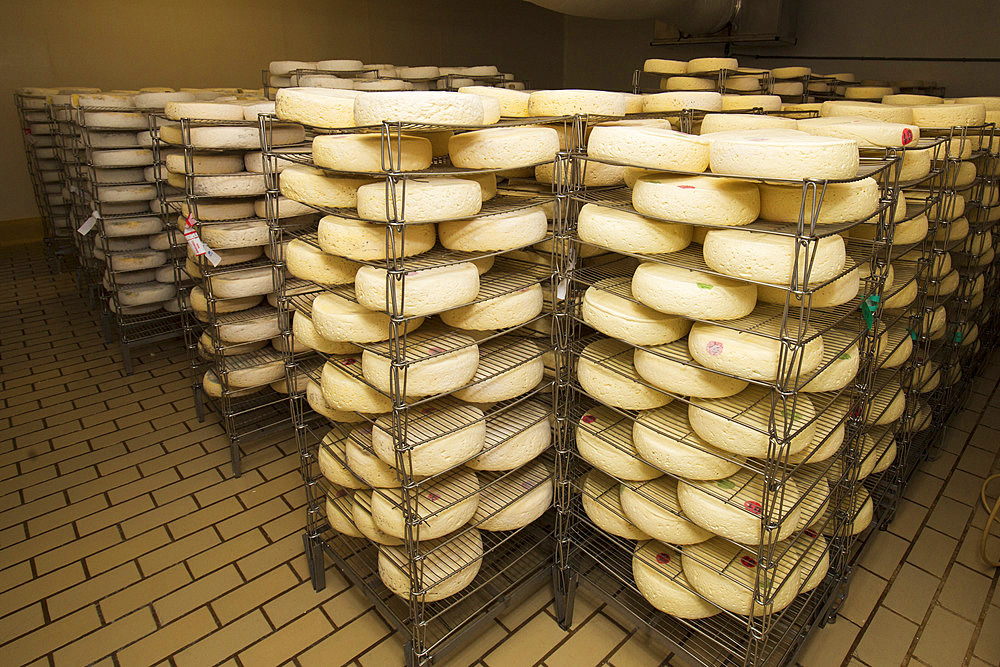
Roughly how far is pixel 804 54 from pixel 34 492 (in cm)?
742

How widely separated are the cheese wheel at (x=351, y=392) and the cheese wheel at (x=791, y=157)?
1122 mm

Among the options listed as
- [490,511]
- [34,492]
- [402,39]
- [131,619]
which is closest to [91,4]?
[402,39]

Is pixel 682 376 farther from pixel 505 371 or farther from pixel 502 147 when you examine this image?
pixel 502 147

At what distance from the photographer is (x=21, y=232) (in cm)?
664

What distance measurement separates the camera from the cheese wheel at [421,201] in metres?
1.56

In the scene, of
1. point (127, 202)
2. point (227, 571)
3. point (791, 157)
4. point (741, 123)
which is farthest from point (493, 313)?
point (127, 202)

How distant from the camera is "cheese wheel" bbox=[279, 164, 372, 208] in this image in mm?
1812

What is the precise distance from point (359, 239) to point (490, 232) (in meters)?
0.36

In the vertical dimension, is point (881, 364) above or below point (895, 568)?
above

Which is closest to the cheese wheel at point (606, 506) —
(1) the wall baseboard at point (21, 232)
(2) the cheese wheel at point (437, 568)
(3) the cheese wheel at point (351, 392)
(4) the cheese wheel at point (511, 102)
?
(2) the cheese wheel at point (437, 568)

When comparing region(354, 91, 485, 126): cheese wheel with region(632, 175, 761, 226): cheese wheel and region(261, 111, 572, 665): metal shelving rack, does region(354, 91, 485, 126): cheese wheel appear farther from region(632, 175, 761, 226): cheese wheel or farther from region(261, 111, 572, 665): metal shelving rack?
region(632, 175, 761, 226): cheese wheel

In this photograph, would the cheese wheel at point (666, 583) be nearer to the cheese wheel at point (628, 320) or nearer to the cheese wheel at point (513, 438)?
the cheese wheel at point (513, 438)

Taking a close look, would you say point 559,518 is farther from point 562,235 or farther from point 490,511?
point 562,235

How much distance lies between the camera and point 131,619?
2.20 metres
